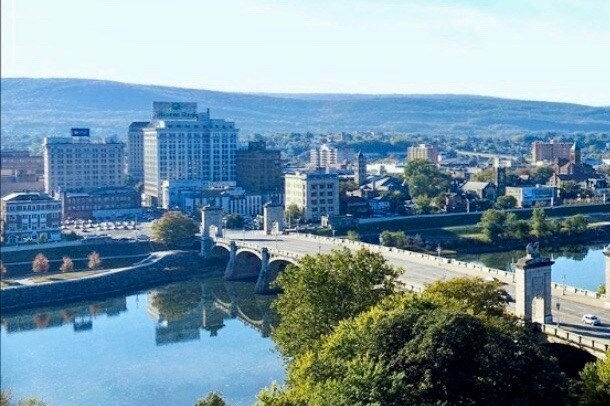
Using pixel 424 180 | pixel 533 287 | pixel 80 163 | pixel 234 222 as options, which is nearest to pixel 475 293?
pixel 533 287

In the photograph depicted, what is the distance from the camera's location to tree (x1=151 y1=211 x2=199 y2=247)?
87.7 ft

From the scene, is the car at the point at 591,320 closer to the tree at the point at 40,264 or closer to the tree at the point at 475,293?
the tree at the point at 475,293

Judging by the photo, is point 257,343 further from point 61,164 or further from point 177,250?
point 61,164

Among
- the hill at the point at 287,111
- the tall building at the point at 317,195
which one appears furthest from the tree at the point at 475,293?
the hill at the point at 287,111

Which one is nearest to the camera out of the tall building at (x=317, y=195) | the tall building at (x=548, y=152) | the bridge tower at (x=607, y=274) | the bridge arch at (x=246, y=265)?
the bridge tower at (x=607, y=274)

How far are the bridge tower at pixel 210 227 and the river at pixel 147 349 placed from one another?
130 inches

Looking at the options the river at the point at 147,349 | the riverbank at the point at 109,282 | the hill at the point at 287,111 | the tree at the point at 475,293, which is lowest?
the river at the point at 147,349

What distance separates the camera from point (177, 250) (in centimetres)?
2648

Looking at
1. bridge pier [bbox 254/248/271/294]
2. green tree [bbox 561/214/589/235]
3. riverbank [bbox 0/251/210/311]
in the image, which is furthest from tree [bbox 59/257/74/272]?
green tree [bbox 561/214/589/235]

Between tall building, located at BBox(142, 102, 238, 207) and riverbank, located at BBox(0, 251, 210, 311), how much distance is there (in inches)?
590

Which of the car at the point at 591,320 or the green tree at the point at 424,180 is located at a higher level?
the green tree at the point at 424,180

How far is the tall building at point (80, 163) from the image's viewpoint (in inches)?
1545

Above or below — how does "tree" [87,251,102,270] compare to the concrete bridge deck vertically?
below

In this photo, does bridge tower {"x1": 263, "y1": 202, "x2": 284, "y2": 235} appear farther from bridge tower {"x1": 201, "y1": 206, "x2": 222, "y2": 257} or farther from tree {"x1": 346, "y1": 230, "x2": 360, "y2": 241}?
tree {"x1": 346, "y1": 230, "x2": 360, "y2": 241}
